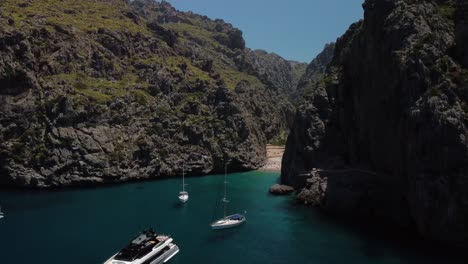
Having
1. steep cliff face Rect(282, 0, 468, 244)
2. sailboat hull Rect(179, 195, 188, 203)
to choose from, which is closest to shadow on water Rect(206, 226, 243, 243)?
sailboat hull Rect(179, 195, 188, 203)

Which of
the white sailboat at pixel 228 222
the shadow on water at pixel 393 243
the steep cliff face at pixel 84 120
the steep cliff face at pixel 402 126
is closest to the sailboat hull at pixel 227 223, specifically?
the white sailboat at pixel 228 222

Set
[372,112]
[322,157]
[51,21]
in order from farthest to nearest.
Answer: [51,21] → [322,157] → [372,112]

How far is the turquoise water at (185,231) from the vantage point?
74.6m

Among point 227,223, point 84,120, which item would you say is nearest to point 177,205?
point 227,223

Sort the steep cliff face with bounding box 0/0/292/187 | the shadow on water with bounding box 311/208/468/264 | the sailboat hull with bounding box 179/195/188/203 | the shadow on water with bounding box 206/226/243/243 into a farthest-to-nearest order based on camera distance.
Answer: the steep cliff face with bounding box 0/0/292/187
the sailboat hull with bounding box 179/195/188/203
the shadow on water with bounding box 206/226/243/243
the shadow on water with bounding box 311/208/468/264

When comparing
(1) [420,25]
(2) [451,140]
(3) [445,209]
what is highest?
(1) [420,25]

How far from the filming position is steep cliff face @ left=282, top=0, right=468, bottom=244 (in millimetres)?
75562

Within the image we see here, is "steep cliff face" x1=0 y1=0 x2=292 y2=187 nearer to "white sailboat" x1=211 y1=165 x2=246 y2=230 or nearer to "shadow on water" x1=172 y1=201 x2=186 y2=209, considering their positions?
"shadow on water" x1=172 y1=201 x2=186 y2=209

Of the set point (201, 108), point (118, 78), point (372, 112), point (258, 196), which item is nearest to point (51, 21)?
point (118, 78)

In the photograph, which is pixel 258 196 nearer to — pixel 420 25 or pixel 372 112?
pixel 372 112

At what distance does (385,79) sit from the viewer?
317 feet

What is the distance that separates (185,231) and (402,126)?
49007 millimetres

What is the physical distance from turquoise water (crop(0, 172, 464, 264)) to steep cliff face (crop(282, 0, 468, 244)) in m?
8.55

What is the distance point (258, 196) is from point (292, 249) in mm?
52765
